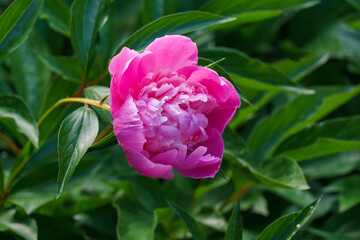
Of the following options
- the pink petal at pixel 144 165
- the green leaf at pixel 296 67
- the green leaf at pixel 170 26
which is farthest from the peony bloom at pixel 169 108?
the green leaf at pixel 296 67

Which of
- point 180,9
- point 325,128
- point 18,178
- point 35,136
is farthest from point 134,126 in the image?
point 180,9

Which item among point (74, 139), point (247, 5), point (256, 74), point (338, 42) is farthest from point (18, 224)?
point (338, 42)

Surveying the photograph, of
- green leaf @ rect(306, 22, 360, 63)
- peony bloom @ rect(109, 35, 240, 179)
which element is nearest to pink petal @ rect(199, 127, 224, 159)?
peony bloom @ rect(109, 35, 240, 179)

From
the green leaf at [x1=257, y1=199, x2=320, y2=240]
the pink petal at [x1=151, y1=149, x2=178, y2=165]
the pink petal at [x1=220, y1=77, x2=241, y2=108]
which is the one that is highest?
the pink petal at [x1=220, y1=77, x2=241, y2=108]

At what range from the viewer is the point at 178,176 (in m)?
1.06

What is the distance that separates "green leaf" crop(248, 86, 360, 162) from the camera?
3.69ft

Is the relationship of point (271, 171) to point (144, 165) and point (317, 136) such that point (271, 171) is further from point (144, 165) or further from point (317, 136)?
point (144, 165)

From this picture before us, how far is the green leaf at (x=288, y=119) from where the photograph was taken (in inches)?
44.3

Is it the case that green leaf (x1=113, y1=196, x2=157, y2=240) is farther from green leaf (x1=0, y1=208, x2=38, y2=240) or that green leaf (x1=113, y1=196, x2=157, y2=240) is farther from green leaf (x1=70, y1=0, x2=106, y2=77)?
green leaf (x1=70, y1=0, x2=106, y2=77)

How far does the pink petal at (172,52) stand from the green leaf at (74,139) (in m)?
0.12

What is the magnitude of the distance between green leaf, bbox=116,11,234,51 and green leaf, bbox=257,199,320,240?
328 mm

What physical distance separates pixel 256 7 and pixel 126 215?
0.49 metres

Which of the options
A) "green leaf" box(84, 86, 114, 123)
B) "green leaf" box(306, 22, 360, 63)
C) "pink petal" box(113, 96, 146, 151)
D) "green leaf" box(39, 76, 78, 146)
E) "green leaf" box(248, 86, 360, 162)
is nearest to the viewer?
"pink petal" box(113, 96, 146, 151)

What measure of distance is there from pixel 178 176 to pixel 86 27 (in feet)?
1.19
